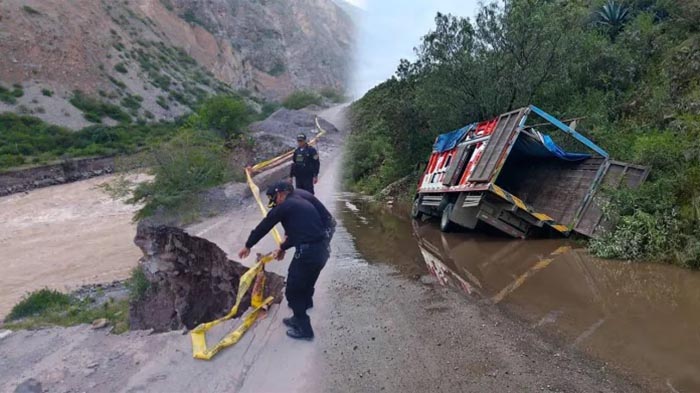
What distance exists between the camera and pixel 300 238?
512 centimetres

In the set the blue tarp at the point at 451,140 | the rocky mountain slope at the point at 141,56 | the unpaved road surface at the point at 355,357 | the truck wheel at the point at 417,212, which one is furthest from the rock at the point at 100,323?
the rocky mountain slope at the point at 141,56

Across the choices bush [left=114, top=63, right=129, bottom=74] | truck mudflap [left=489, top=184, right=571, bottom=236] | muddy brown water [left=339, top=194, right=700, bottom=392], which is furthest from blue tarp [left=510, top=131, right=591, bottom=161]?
bush [left=114, top=63, right=129, bottom=74]

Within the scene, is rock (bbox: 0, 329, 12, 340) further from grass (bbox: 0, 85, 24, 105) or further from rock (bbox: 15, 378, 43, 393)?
grass (bbox: 0, 85, 24, 105)

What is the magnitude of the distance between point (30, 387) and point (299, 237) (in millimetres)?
3330

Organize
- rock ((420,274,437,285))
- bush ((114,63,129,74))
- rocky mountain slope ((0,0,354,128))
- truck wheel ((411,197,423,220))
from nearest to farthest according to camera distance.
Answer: rock ((420,274,437,285))
truck wheel ((411,197,423,220))
rocky mountain slope ((0,0,354,128))
bush ((114,63,129,74))

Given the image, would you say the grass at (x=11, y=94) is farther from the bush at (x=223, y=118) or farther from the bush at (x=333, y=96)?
the bush at (x=333, y=96)

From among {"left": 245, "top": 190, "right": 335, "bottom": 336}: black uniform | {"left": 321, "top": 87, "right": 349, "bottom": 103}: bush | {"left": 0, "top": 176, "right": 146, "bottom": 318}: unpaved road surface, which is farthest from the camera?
{"left": 321, "top": 87, "right": 349, "bottom": 103}: bush

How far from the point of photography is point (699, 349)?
4.76m

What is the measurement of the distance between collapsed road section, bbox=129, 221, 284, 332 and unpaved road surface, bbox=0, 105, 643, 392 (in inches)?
45.9

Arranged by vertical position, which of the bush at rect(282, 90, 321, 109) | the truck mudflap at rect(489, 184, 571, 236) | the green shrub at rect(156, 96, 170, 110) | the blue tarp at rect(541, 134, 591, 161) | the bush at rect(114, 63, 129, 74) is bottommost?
the green shrub at rect(156, 96, 170, 110)

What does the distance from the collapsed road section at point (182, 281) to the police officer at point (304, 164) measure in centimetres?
233

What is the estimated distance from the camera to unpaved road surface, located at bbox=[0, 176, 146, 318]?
43.3 ft

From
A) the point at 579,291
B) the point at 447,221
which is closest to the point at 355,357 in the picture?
the point at 579,291

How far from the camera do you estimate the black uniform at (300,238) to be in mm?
5133
